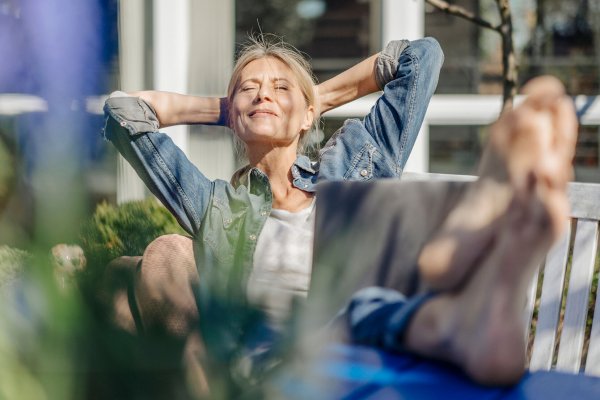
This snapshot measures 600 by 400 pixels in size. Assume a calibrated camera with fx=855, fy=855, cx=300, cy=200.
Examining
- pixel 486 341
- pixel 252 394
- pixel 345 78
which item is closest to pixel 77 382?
pixel 252 394

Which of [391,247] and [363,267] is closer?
[363,267]

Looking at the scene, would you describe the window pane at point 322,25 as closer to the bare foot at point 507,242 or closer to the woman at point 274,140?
the woman at point 274,140

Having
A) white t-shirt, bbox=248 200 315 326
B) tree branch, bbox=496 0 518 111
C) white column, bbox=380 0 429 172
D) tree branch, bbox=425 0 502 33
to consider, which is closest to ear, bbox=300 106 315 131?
white t-shirt, bbox=248 200 315 326

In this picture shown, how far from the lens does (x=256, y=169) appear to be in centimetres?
210

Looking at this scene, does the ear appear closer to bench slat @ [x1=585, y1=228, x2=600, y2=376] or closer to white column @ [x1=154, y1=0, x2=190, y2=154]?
bench slat @ [x1=585, y1=228, x2=600, y2=376]

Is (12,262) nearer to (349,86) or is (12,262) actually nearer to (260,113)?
(260,113)

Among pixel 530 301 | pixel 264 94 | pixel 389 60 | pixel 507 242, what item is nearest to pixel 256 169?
pixel 264 94

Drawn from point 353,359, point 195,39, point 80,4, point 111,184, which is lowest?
point 353,359

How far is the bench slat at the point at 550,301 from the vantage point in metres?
1.97

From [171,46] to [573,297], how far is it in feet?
7.35

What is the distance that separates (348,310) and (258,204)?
96 centimetres

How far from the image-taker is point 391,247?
122 cm

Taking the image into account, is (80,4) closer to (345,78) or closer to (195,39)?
(345,78)

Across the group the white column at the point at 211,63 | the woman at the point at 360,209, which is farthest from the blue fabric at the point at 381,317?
the white column at the point at 211,63
